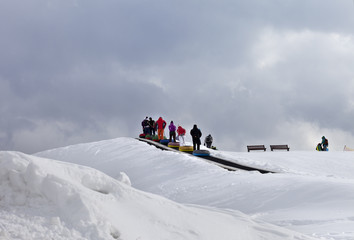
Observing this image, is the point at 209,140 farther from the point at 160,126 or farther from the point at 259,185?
the point at 259,185

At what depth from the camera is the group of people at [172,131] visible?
27344 mm

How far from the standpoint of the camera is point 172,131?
3164 centimetres

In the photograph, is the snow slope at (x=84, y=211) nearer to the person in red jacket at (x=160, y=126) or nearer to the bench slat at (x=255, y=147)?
the person in red jacket at (x=160, y=126)

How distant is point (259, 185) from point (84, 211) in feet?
26.6

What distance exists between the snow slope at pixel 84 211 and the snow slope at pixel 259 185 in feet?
3.75

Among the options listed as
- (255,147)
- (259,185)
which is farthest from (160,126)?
(259,185)

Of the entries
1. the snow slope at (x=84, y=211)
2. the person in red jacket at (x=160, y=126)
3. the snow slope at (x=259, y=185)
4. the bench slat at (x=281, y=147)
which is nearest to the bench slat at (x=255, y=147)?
the bench slat at (x=281, y=147)

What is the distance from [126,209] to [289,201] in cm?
597

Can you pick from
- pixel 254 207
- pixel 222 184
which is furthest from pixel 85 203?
pixel 222 184

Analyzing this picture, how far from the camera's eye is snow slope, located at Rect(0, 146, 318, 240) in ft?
16.6

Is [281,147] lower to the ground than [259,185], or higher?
higher

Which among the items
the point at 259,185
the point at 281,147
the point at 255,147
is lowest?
the point at 259,185

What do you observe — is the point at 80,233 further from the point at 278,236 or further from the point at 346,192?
the point at 346,192

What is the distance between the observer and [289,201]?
10570mm
